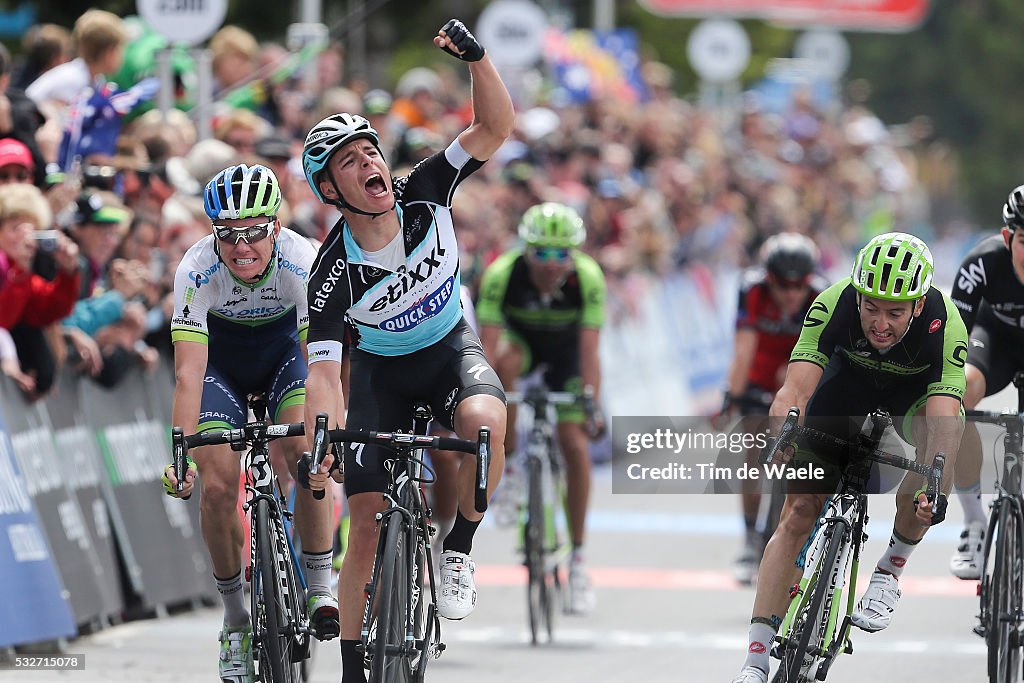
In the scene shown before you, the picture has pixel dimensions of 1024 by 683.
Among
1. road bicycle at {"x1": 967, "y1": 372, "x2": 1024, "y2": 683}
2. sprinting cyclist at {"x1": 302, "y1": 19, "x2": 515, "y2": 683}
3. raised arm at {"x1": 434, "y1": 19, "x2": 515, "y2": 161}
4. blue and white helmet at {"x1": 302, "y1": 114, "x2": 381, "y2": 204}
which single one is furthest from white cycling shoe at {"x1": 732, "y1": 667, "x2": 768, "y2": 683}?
blue and white helmet at {"x1": 302, "y1": 114, "x2": 381, "y2": 204}

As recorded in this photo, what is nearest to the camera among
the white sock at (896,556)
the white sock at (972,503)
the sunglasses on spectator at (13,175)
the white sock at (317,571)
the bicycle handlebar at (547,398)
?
the white sock at (896,556)

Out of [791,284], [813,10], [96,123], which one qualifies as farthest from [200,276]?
[813,10]

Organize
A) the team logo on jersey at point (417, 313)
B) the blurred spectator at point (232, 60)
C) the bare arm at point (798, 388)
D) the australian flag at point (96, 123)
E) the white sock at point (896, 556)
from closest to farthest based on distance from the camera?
the team logo on jersey at point (417, 313) → the bare arm at point (798, 388) → the white sock at point (896, 556) → the australian flag at point (96, 123) → the blurred spectator at point (232, 60)

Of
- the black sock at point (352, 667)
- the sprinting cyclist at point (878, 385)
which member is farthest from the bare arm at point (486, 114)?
the black sock at point (352, 667)

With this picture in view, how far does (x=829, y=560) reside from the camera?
25.2 feet

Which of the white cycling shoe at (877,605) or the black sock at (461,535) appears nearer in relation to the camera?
the black sock at (461,535)

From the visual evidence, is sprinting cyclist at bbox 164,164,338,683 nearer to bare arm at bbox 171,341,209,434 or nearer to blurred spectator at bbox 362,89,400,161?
bare arm at bbox 171,341,209,434

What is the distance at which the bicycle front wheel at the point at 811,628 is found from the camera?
7.64m

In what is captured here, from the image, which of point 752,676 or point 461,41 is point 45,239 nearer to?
point 461,41

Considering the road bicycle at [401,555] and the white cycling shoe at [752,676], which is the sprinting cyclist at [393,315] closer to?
the road bicycle at [401,555]

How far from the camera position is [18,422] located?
9.88m

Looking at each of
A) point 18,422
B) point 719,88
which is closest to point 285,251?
point 18,422

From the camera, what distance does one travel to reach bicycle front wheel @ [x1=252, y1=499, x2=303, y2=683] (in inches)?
302

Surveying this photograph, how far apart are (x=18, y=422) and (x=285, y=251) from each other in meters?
2.36
